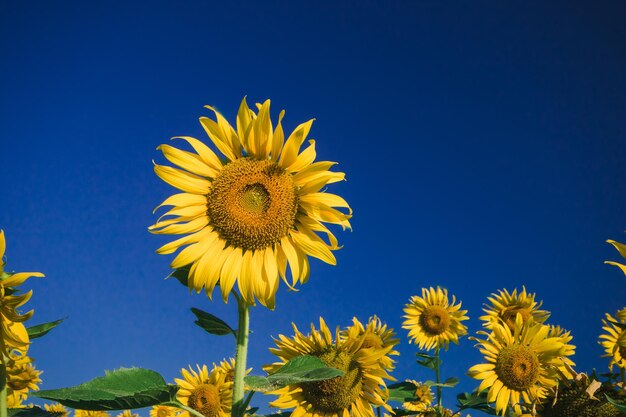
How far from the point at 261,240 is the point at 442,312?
8587 millimetres

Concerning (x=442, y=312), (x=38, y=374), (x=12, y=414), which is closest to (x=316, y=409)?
(x=12, y=414)

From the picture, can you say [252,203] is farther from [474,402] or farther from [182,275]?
[474,402]

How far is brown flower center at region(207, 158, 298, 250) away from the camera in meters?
4.43

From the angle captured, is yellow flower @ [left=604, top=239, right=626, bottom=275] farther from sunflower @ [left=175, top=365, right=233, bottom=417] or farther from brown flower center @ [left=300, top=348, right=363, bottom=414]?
sunflower @ [left=175, top=365, right=233, bottom=417]

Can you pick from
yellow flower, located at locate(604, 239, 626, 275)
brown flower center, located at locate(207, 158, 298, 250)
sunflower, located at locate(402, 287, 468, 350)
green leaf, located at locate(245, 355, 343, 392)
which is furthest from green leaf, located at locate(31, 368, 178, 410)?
sunflower, located at locate(402, 287, 468, 350)

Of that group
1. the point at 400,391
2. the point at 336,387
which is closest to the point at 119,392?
the point at 336,387

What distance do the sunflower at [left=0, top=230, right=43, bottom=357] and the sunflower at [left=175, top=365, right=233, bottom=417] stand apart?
4539mm

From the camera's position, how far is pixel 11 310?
349 centimetres

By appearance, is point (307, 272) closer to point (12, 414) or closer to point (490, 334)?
point (12, 414)

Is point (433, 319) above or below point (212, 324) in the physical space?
above

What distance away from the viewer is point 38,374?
9758mm

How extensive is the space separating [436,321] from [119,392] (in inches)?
388

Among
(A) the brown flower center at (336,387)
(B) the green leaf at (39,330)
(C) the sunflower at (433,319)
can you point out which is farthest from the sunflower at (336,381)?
(C) the sunflower at (433,319)

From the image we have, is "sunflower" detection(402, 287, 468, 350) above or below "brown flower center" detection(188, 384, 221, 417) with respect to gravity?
above
